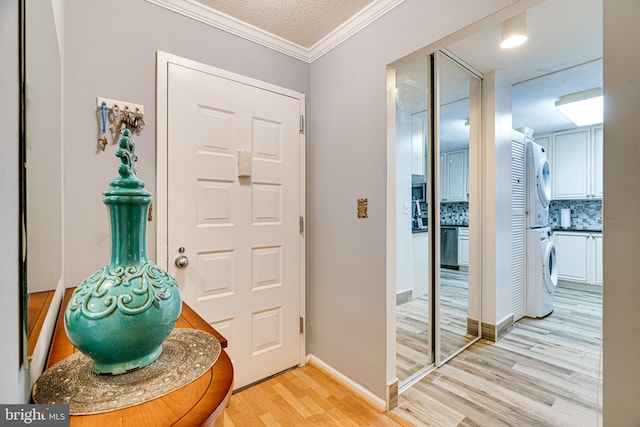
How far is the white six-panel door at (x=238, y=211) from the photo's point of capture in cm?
171

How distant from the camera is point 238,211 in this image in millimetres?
1914

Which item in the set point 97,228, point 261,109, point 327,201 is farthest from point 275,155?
point 97,228

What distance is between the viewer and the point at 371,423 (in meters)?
1.64

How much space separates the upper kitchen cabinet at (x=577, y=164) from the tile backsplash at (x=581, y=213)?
34 centimetres

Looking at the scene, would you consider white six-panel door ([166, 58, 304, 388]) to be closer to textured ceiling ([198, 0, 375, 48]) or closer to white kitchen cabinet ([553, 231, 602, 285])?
textured ceiling ([198, 0, 375, 48])

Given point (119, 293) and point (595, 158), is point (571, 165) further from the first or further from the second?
point (119, 293)

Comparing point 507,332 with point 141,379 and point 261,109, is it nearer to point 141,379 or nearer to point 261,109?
point 261,109

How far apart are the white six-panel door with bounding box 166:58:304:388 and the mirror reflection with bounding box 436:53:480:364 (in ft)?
3.68

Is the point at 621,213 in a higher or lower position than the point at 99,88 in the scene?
lower

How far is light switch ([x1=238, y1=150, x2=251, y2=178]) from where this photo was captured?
6.22 feet

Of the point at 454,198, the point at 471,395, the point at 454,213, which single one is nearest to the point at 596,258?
the point at 454,198

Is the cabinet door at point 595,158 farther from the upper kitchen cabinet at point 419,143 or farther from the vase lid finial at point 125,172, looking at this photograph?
the vase lid finial at point 125,172

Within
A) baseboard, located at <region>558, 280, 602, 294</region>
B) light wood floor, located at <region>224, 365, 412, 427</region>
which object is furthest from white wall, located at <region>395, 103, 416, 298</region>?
baseboard, located at <region>558, 280, 602, 294</region>
